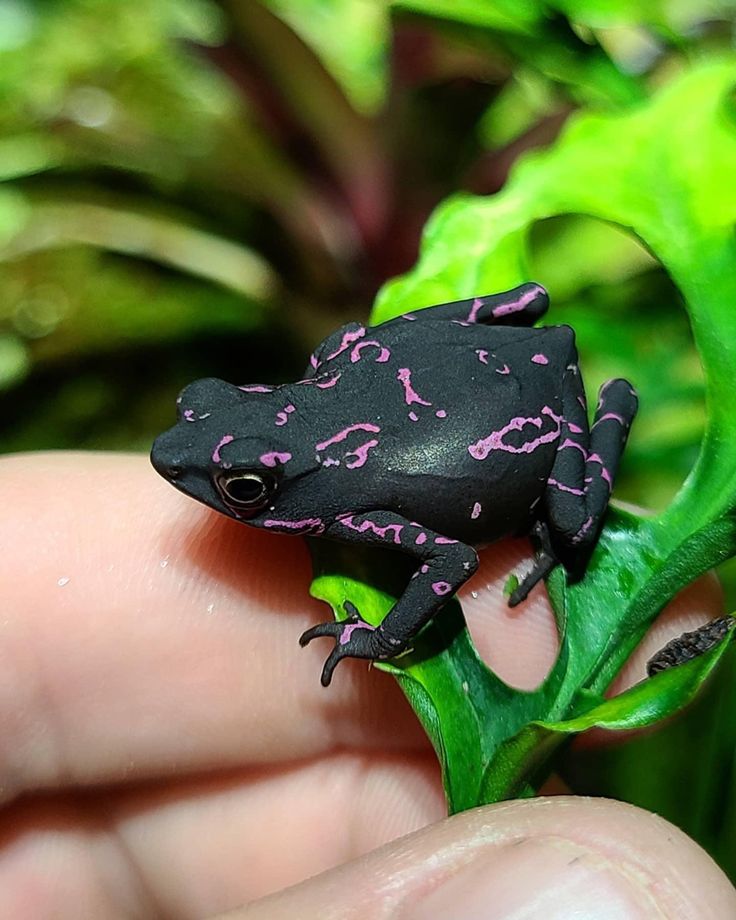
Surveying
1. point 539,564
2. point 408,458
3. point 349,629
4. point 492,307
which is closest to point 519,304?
point 492,307

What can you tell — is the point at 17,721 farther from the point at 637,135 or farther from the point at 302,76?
the point at 302,76

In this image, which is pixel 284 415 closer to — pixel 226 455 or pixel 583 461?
pixel 226 455

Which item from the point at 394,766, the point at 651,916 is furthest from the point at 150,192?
the point at 651,916

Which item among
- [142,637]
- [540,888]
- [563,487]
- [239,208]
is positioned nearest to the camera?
[540,888]

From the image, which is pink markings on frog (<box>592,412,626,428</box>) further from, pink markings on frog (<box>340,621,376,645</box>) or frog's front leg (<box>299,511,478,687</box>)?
pink markings on frog (<box>340,621,376,645</box>)

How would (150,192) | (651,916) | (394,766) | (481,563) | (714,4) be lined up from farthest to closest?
(714,4) < (150,192) < (394,766) < (481,563) < (651,916)

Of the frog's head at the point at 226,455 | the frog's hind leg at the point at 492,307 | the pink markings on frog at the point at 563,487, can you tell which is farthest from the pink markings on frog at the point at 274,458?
the pink markings on frog at the point at 563,487
